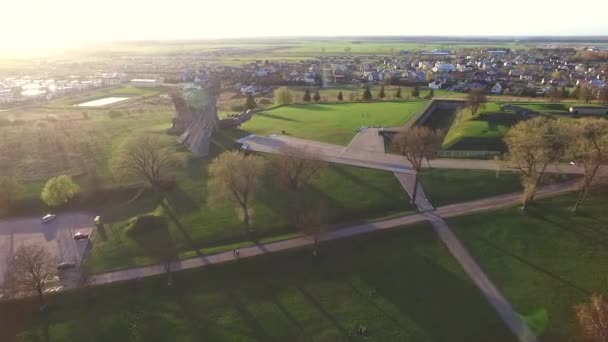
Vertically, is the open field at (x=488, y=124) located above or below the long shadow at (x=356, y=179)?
above


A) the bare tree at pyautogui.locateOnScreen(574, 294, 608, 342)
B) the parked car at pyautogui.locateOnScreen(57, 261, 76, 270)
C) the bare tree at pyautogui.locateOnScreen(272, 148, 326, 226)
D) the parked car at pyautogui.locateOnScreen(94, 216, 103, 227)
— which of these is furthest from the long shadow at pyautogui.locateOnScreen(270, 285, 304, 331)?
the parked car at pyautogui.locateOnScreen(94, 216, 103, 227)

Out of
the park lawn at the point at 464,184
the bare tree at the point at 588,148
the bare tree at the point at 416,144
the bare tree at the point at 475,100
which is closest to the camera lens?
the bare tree at the point at 588,148

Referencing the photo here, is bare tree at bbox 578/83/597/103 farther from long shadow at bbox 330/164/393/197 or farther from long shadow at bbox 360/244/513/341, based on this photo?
long shadow at bbox 360/244/513/341

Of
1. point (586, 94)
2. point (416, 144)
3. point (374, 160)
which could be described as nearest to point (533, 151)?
point (416, 144)

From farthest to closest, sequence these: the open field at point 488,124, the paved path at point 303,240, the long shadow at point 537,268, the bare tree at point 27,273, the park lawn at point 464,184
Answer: the open field at point 488,124
the park lawn at point 464,184
the paved path at point 303,240
the long shadow at point 537,268
the bare tree at point 27,273

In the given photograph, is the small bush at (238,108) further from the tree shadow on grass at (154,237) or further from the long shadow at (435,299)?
the long shadow at (435,299)

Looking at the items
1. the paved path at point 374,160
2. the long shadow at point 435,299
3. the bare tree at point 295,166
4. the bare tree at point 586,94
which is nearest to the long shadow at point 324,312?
the long shadow at point 435,299

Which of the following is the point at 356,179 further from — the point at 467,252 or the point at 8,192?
the point at 8,192
